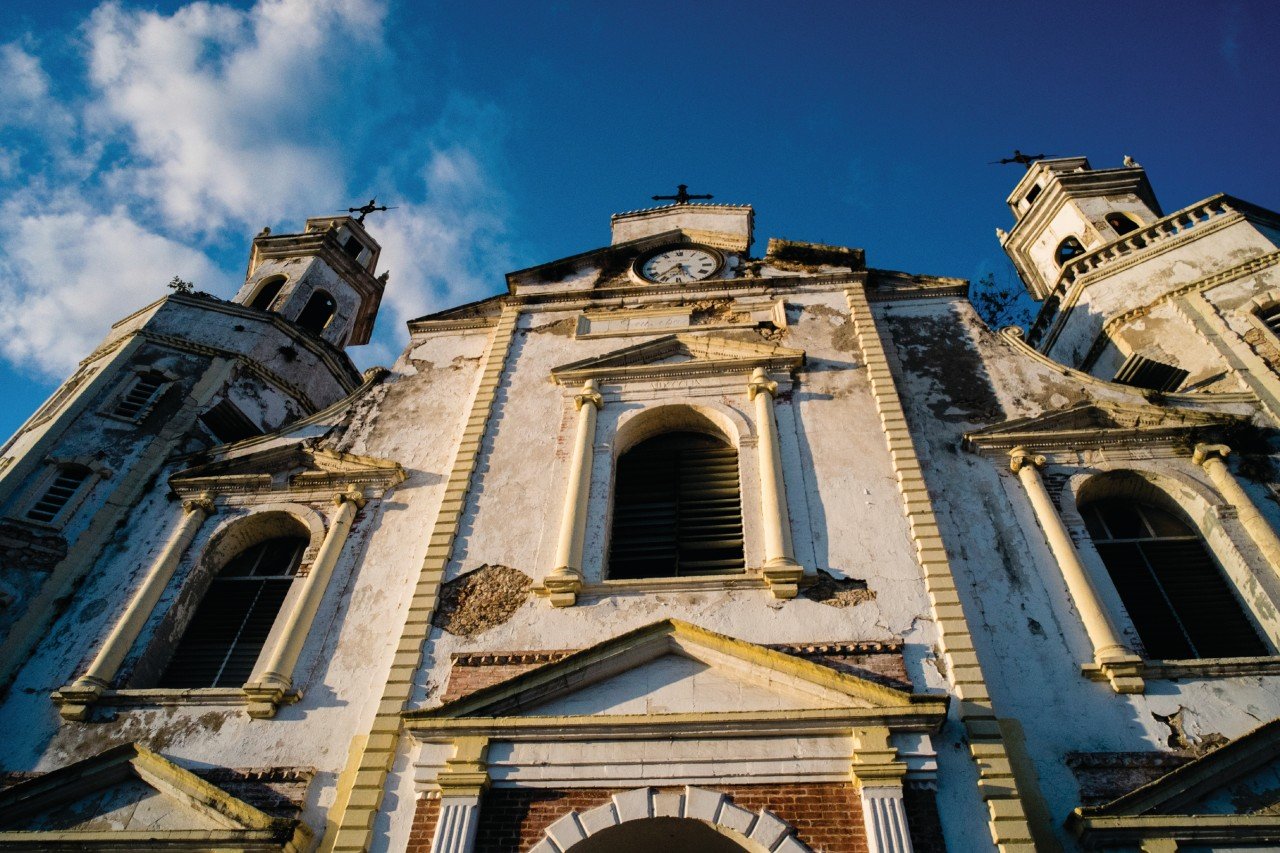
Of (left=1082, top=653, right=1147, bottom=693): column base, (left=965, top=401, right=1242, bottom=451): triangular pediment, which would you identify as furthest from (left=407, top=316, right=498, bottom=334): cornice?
(left=1082, top=653, right=1147, bottom=693): column base

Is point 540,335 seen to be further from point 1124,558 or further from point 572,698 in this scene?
point 1124,558

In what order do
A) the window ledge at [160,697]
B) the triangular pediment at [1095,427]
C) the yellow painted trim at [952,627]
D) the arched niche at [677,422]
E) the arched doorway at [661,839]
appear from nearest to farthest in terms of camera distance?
the yellow painted trim at [952,627], the arched doorway at [661,839], the window ledge at [160,697], the triangular pediment at [1095,427], the arched niche at [677,422]

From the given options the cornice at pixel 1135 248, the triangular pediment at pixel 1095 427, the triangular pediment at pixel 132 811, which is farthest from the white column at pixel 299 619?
the cornice at pixel 1135 248

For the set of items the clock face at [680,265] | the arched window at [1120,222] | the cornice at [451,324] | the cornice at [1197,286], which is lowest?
the cornice at [451,324]

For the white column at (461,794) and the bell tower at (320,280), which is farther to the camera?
the bell tower at (320,280)

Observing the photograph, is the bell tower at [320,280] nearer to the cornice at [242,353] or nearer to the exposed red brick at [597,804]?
the cornice at [242,353]

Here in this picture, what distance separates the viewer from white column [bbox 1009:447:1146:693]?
26.3 feet

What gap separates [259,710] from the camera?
→ 28.4ft

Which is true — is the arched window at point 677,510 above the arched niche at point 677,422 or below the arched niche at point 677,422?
below

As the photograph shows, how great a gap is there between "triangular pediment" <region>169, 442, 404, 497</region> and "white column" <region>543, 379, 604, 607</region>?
2325 mm

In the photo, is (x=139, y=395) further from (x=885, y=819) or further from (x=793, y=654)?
(x=885, y=819)

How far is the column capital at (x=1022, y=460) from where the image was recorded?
10.1 meters

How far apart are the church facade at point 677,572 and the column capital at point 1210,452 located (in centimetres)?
4

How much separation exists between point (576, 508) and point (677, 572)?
132 cm
